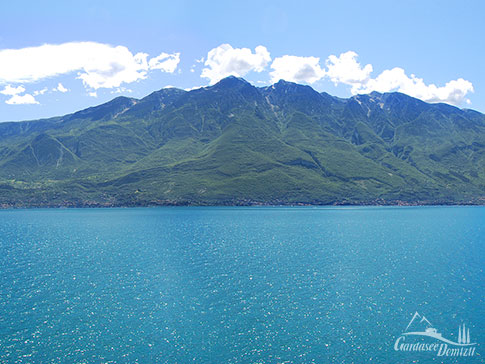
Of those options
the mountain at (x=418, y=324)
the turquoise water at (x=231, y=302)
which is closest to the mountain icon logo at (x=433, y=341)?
the mountain at (x=418, y=324)

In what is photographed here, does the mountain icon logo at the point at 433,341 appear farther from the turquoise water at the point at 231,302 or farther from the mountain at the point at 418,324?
the turquoise water at the point at 231,302

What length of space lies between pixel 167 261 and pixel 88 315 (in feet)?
127

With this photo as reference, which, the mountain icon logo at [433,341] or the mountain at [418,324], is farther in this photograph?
the mountain at [418,324]

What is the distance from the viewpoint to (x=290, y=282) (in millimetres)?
69062

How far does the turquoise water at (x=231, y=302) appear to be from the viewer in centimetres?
4112

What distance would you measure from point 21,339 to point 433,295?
60544mm

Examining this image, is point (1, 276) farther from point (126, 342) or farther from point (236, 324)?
point (236, 324)

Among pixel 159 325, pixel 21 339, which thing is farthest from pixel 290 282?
pixel 21 339

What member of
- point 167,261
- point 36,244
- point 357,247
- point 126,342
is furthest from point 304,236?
point 126,342

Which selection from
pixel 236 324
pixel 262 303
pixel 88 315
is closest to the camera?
pixel 236 324

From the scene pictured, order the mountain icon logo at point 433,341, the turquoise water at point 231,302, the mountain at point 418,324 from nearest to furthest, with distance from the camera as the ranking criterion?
1. the turquoise water at point 231,302
2. the mountain icon logo at point 433,341
3. the mountain at point 418,324

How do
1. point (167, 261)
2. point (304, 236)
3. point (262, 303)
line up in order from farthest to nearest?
point (304, 236) → point (167, 261) → point (262, 303)

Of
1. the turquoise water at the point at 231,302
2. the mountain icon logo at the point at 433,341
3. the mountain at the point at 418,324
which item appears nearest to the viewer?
the turquoise water at the point at 231,302

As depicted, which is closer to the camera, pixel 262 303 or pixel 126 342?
pixel 126 342
